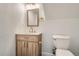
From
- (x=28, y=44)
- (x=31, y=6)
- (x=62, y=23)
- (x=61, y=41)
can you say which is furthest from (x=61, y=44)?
(x=31, y=6)

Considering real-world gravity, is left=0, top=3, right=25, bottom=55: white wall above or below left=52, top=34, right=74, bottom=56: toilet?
above

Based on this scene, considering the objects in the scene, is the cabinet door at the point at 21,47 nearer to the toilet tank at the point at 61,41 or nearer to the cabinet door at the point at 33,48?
the cabinet door at the point at 33,48

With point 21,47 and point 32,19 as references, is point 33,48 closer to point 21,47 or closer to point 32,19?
point 21,47

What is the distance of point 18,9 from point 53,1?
0.32 m

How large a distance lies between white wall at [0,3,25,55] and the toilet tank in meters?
0.30

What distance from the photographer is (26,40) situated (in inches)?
41.0

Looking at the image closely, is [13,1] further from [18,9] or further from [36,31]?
[36,31]

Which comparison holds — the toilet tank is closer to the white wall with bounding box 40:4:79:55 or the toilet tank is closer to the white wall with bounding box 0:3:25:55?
the white wall with bounding box 40:4:79:55

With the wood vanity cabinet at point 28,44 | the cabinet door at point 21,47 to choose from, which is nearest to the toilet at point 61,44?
the wood vanity cabinet at point 28,44

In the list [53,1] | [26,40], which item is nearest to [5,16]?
[26,40]

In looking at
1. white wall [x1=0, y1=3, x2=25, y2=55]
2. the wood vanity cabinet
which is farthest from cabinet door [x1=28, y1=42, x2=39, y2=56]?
white wall [x1=0, y1=3, x2=25, y2=55]

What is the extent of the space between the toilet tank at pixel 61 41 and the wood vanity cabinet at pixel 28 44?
14 centimetres

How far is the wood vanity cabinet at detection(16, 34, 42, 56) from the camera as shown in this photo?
1032mm

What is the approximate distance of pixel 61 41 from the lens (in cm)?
104
